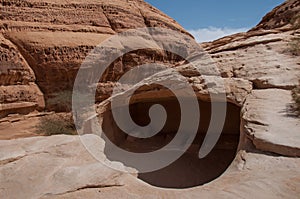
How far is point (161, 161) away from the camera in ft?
21.0

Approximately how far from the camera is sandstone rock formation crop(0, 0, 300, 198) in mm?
2657

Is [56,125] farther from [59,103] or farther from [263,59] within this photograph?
[263,59]

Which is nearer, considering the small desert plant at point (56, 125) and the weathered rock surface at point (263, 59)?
the weathered rock surface at point (263, 59)

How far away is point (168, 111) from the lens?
8.34m

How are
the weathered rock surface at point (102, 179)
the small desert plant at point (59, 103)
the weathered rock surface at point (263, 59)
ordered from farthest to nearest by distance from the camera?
the small desert plant at point (59, 103)
the weathered rock surface at point (263, 59)
the weathered rock surface at point (102, 179)

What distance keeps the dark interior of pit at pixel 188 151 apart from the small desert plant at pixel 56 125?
3.84m

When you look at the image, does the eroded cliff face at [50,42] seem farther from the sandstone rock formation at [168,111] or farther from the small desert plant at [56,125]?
the small desert plant at [56,125]

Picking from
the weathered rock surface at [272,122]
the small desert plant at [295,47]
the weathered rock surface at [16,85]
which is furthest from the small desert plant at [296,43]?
the weathered rock surface at [16,85]

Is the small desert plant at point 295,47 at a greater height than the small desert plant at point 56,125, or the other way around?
the small desert plant at point 295,47

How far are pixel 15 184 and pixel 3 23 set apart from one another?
40.6 ft

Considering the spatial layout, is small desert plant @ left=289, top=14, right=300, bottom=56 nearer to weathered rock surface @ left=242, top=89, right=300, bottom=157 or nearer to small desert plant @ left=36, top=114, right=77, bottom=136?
weathered rock surface @ left=242, top=89, right=300, bottom=157

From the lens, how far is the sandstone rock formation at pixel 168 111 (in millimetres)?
2657

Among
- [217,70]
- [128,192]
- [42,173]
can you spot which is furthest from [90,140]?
[217,70]

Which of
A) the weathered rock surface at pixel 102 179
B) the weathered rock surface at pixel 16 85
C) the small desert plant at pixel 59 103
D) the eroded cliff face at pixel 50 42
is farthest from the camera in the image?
the small desert plant at pixel 59 103
